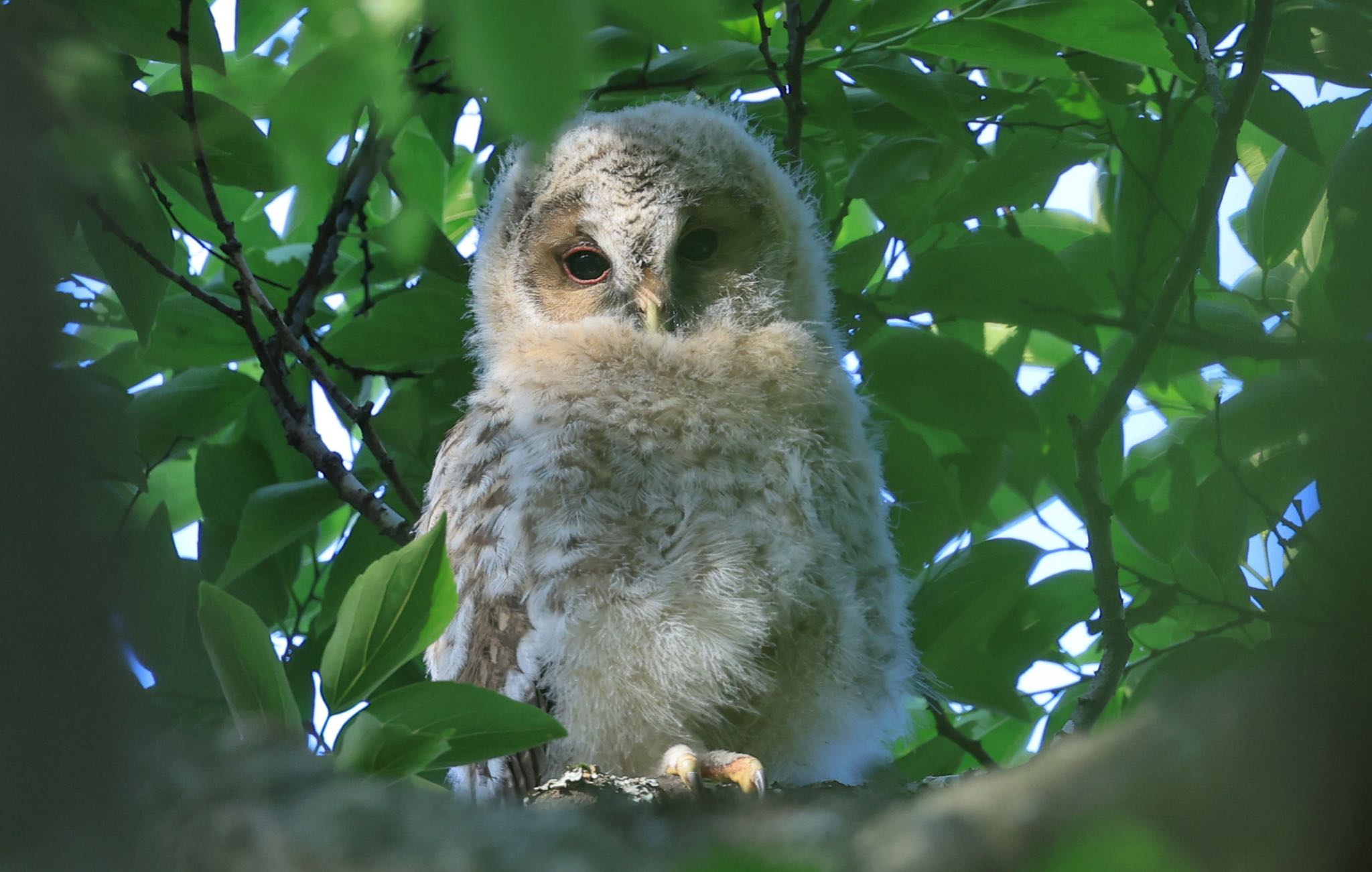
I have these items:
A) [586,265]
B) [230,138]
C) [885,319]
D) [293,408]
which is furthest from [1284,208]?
[293,408]

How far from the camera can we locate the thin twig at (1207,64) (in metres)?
2.07

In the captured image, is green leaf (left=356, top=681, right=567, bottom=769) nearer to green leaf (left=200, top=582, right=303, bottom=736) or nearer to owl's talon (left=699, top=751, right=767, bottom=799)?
green leaf (left=200, top=582, right=303, bottom=736)

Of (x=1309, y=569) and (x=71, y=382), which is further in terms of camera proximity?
(x=1309, y=569)

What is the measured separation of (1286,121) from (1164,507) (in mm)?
906

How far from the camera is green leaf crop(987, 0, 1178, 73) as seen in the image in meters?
1.91

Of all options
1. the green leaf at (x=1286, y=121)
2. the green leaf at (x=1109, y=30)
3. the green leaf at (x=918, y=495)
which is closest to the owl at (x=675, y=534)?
the green leaf at (x=918, y=495)

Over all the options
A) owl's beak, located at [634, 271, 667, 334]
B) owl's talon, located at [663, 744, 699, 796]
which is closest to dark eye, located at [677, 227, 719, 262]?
owl's beak, located at [634, 271, 667, 334]

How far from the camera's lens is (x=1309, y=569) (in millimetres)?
809

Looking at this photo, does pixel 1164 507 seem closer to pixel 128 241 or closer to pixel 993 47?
pixel 993 47

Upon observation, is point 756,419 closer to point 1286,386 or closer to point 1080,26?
point 1080,26

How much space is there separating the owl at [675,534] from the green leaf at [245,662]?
450mm

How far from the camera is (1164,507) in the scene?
2580 mm

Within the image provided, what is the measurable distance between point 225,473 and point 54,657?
2.19 metres

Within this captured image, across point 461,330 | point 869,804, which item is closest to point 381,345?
point 461,330
